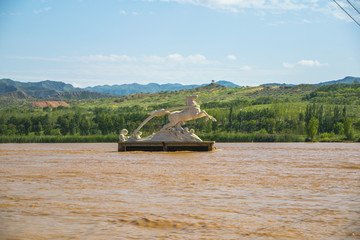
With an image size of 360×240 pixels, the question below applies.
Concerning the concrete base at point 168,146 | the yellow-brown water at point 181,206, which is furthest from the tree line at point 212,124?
the yellow-brown water at point 181,206

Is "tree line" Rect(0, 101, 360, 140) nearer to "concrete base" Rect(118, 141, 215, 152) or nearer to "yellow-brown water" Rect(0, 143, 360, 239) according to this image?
"concrete base" Rect(118, 141, 215, 152)

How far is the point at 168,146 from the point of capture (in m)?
30.4

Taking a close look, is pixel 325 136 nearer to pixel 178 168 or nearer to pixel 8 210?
pixel 178 168

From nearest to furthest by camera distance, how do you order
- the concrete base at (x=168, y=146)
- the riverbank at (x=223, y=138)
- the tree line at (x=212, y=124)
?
the concrete base at (x=168, y=146) → the riverbank at (x=223, y=138) → the tree line at (x=212, y=124)

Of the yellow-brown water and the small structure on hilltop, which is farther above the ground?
the small structure on hilltop

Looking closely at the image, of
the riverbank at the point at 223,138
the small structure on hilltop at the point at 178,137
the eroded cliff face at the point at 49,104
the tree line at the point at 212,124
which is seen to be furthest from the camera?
the eroded cliff face at the point at 49,104

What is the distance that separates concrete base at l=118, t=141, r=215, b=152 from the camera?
98.5 ft

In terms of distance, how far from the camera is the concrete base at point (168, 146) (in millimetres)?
30031

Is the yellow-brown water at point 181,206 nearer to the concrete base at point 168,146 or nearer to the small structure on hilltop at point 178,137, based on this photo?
the small structure on hilltop at point 178,137

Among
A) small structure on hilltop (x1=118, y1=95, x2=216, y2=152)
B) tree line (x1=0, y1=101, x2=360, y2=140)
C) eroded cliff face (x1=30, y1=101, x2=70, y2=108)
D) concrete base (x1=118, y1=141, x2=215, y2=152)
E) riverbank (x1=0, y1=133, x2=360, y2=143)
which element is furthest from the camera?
eroded cliff face (x1=30, y1=101, x2=70, y2=108)

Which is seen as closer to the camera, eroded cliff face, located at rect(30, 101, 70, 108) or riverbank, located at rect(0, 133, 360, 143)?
riverbank, located at rect(0, 133, 360, 143)

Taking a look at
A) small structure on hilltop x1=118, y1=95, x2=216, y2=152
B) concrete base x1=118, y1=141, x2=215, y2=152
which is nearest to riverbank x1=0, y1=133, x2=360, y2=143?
concrete base x1=118, y1=141, x2=215, y2=152

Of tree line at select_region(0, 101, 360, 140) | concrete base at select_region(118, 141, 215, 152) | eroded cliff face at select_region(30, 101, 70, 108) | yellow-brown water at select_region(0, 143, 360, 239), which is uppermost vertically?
eroded cliff face at select_region(30, 101, 70, 108)

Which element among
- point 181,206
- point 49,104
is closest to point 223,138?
point 181,206
